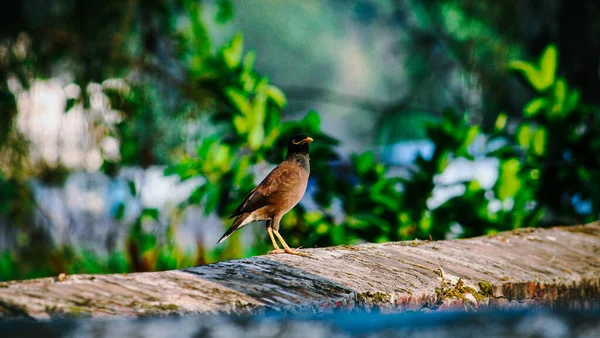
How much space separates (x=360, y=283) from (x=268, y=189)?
6.48ft

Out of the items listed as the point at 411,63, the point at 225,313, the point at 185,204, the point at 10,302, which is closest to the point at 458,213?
the point at 185,204

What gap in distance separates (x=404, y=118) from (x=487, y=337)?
774 centimetres

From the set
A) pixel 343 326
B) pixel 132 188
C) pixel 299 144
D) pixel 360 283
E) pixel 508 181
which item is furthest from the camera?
pixel 132 188

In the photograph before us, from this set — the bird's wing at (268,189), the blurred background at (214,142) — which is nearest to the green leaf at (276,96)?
the blurred background at (214,142)

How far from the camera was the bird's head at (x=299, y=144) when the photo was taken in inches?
177

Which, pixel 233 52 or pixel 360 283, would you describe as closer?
pixel 360 283

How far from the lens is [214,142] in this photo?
519cm

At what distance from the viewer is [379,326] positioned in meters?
1.45

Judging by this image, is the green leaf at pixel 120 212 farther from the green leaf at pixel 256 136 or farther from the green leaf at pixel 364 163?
the green leaf at pixel 364 163

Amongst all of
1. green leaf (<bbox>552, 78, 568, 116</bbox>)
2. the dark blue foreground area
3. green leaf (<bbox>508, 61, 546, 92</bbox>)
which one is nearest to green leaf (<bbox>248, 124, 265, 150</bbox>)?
green leaf (<bbox>508, 61, 546, 92</bbox>)

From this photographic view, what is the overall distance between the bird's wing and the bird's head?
0.25 m

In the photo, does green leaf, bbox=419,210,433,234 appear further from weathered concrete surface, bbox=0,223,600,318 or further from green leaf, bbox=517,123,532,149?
weathered concrete surface, bbox=0,223,600,318

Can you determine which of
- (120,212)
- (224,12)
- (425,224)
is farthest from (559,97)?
(120,212)

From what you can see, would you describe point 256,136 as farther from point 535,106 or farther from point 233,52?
point 535,106
